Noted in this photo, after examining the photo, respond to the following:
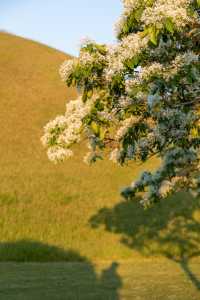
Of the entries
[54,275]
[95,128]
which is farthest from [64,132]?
[54,275]

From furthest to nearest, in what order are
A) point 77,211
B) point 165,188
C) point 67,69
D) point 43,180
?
point 43,180 < point 77,211 < point 165,188 < point 67,69

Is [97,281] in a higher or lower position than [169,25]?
lower

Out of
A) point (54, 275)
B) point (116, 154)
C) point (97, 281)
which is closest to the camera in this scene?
point (116, 154)

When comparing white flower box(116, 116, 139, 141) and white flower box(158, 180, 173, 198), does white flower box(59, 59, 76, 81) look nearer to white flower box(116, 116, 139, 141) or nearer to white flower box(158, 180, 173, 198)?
white flower box(116, 116, 139, 141)

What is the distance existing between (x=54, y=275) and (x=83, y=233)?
30.6 ft

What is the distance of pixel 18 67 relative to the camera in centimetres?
7862

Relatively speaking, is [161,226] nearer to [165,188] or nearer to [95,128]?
[165,188]

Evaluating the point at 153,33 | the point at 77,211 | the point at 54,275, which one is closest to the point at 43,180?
the point at 77,211

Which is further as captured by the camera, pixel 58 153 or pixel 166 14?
pixel 58 153

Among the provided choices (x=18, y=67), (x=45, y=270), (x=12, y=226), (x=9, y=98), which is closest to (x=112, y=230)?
(x=12, y=226)

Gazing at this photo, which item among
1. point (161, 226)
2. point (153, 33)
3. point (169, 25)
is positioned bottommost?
point (153, 33)

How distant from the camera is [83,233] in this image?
32375mm

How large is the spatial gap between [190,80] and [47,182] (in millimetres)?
32137

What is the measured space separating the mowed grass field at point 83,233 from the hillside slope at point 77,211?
56mm
